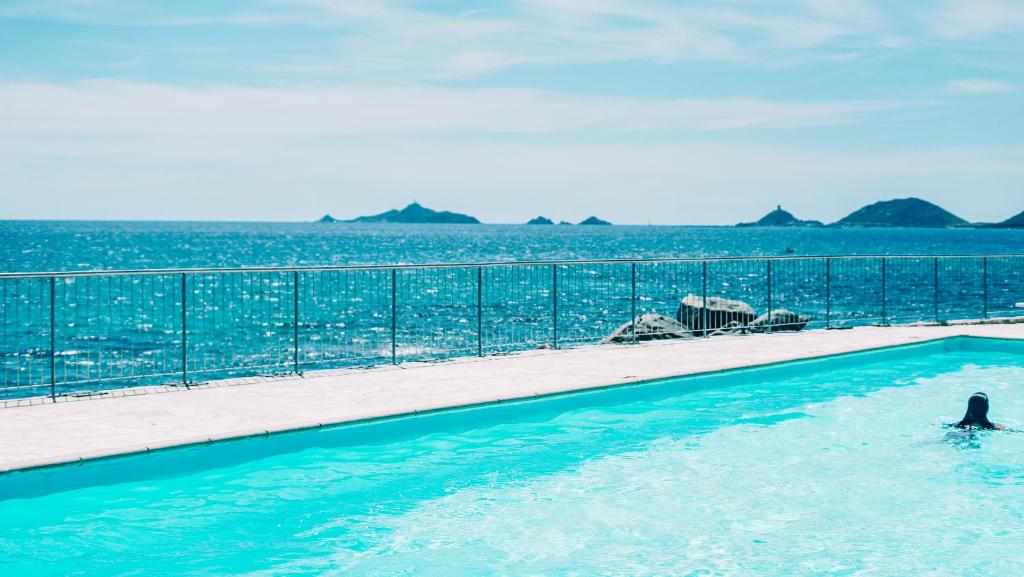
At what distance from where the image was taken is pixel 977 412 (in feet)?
30.1

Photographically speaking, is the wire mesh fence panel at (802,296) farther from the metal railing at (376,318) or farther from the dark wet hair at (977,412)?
the dark wet hair at (977,412)

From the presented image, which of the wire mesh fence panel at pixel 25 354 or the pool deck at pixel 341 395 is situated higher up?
the pool deck at pixel 341 395

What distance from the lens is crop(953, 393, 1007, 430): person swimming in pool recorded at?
9109mm

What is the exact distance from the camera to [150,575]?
19.3ft

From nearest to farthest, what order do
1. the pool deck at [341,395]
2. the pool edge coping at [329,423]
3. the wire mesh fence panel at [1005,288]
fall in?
the pool edge coping at [329,423] → the pool deck at [341,395] → the wire mesh fence panel at [1005,288]

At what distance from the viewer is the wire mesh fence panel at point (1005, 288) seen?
3347 cm

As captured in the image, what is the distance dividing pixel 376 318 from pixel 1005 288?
3801 centimetres

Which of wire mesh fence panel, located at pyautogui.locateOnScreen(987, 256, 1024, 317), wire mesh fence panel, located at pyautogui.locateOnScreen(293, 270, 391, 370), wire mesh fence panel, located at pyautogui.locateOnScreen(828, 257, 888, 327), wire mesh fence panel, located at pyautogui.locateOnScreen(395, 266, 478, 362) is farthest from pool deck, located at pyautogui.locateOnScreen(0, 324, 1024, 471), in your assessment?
wire mesh fence panel, located at pyautogui.locateOnScreen(828, 257, 888, 327)

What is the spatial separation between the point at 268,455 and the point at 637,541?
297 cm

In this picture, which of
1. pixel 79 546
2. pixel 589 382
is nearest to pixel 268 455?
pixel 79 546

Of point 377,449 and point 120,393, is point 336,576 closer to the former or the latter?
point 377,449

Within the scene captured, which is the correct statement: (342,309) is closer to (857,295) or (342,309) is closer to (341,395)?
(857,295)

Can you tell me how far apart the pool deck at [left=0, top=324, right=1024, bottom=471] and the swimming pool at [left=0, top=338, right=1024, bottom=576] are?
0.17 meters

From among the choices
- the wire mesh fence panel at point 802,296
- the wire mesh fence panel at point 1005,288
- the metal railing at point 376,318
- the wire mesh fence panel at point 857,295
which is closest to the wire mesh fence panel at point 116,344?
the metal railing at point 376,318
